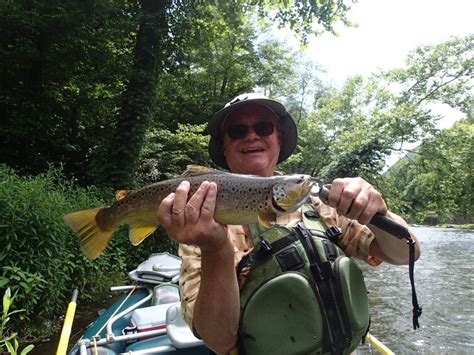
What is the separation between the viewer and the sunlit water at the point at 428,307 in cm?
705

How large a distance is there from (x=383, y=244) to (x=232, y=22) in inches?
563

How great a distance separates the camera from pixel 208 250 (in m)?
1.92

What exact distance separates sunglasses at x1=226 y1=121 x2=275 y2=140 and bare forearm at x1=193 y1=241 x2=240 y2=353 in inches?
37.9

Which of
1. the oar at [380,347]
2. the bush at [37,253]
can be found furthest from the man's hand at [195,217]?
the bush at [37,253]

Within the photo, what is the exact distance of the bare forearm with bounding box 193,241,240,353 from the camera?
1.92 m

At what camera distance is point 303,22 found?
1549 cm

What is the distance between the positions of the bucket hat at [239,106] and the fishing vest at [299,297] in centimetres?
86

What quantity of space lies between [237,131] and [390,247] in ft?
4.06

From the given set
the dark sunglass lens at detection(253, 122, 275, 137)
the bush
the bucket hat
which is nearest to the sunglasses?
the dark sunglass lens at detection(253, 122, 275, 137)

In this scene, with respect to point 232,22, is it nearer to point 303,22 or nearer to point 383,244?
point 303,22

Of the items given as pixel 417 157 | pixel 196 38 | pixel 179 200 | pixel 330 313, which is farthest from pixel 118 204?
pixel 417 157

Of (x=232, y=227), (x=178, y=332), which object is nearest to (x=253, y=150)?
(x=232, y=227)

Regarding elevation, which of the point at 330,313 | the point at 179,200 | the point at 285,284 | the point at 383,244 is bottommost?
the point at 330,313

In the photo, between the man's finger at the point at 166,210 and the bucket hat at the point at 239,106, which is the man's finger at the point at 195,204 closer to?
the man's finger at the point at 166,210
